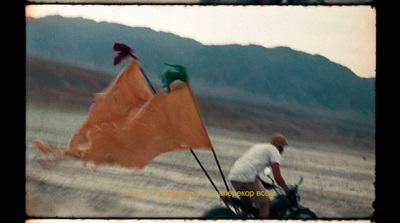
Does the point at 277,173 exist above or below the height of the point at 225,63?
below

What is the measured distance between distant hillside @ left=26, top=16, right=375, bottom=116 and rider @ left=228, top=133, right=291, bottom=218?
444mm

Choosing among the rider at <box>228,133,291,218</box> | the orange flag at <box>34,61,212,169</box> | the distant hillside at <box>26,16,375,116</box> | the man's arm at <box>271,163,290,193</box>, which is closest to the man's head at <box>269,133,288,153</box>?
the rider at <box>228,133,291,218</box>

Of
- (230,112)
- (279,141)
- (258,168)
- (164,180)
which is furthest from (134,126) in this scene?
(279,141)

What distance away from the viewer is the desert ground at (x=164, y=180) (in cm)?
424

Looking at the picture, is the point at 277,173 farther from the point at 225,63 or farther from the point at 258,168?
the point at 225,63

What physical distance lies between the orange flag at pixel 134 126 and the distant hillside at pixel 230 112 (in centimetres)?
10

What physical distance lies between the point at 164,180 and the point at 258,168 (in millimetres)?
773

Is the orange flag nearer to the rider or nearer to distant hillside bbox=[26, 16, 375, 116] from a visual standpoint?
distant hillside bbox=[26, 16, 375, 116]

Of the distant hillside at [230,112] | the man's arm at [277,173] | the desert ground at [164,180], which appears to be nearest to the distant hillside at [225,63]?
the distant hillside at [230,112]

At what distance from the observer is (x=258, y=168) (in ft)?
13.3

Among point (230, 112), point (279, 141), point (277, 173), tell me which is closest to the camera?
point (277, 173)

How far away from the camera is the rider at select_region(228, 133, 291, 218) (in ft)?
13.2
